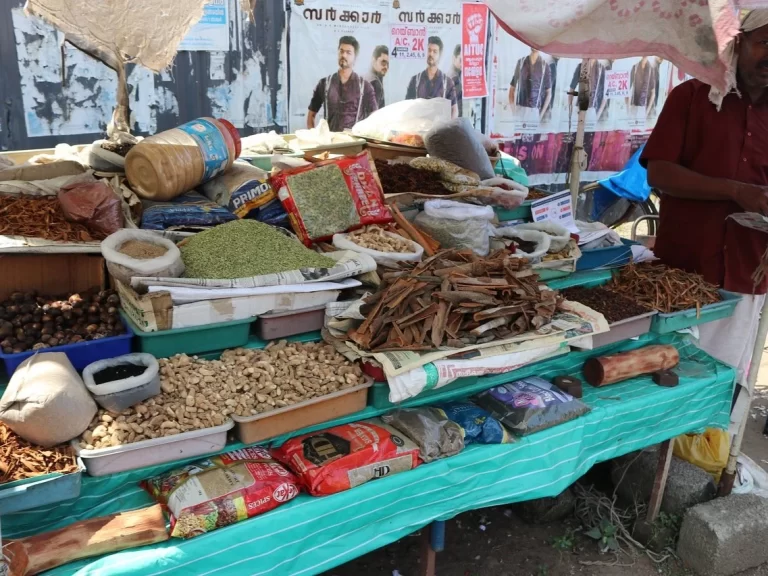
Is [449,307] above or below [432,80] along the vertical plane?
below

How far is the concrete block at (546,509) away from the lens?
302 cm

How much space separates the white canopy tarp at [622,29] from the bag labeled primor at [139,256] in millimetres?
1582

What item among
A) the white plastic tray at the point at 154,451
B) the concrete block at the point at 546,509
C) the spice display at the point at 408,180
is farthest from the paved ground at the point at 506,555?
the spice display at the point at 408,180

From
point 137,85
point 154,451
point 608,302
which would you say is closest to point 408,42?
point 137,85

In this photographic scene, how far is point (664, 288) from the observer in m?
2.75

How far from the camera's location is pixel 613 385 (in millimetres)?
2625

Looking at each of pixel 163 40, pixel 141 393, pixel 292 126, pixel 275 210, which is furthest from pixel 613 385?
pixel 292 126

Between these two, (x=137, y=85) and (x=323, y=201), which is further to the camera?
(x=137, y=85)

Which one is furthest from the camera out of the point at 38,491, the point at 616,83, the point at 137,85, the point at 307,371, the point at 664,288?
the point at 616,83

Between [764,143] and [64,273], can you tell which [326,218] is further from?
[764,143]

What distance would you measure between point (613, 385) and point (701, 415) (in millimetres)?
488

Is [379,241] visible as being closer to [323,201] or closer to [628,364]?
[323,201]

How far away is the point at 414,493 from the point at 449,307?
0.60m

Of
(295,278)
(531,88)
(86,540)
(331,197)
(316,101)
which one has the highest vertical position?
(531,88)
